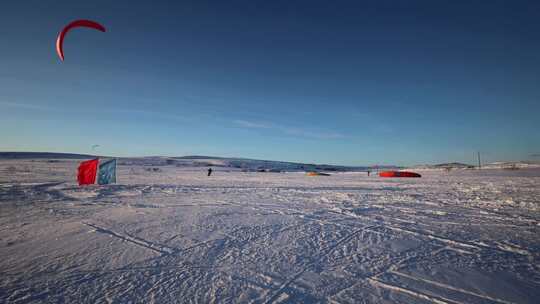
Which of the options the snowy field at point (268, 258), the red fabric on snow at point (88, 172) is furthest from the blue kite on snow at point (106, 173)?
the snowy field at point (268, 258)

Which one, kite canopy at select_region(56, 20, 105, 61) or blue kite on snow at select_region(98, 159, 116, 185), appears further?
blue kite on snow at select_region(98, 159, 116, 185)

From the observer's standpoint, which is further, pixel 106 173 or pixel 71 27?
pixel 106 173

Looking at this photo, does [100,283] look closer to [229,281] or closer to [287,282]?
[229,281]

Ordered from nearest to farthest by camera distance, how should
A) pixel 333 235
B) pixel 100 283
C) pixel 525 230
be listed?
pixel 100 283 → pixel 333 235 → pixel 525 230

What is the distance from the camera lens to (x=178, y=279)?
2889 millimetres

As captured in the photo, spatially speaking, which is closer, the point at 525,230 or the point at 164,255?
the point at 164,255

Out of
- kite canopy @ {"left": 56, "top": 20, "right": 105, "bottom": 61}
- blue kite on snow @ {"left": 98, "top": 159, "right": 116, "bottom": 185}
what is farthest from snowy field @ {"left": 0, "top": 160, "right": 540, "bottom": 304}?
blue kite on snow @ {"left": 98, "top": 159, "right": 116, "bottom": 185}

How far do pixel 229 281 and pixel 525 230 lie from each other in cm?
619

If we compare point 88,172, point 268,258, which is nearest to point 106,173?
point 88,172

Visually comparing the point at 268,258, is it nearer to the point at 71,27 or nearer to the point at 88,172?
the point at 71,27

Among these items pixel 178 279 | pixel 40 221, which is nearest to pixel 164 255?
pixel 178 279

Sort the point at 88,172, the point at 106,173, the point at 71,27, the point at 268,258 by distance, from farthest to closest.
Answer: the point at 106,173 < the point at 88,172 < the point at 71,27 < the point at 268,258

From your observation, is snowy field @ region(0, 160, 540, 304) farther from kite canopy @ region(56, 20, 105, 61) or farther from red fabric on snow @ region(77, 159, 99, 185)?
red fabric on snow @ region(77, 159, 99, 185)

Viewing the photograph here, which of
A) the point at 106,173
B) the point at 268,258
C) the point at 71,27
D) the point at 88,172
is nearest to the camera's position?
the point at 268,258
